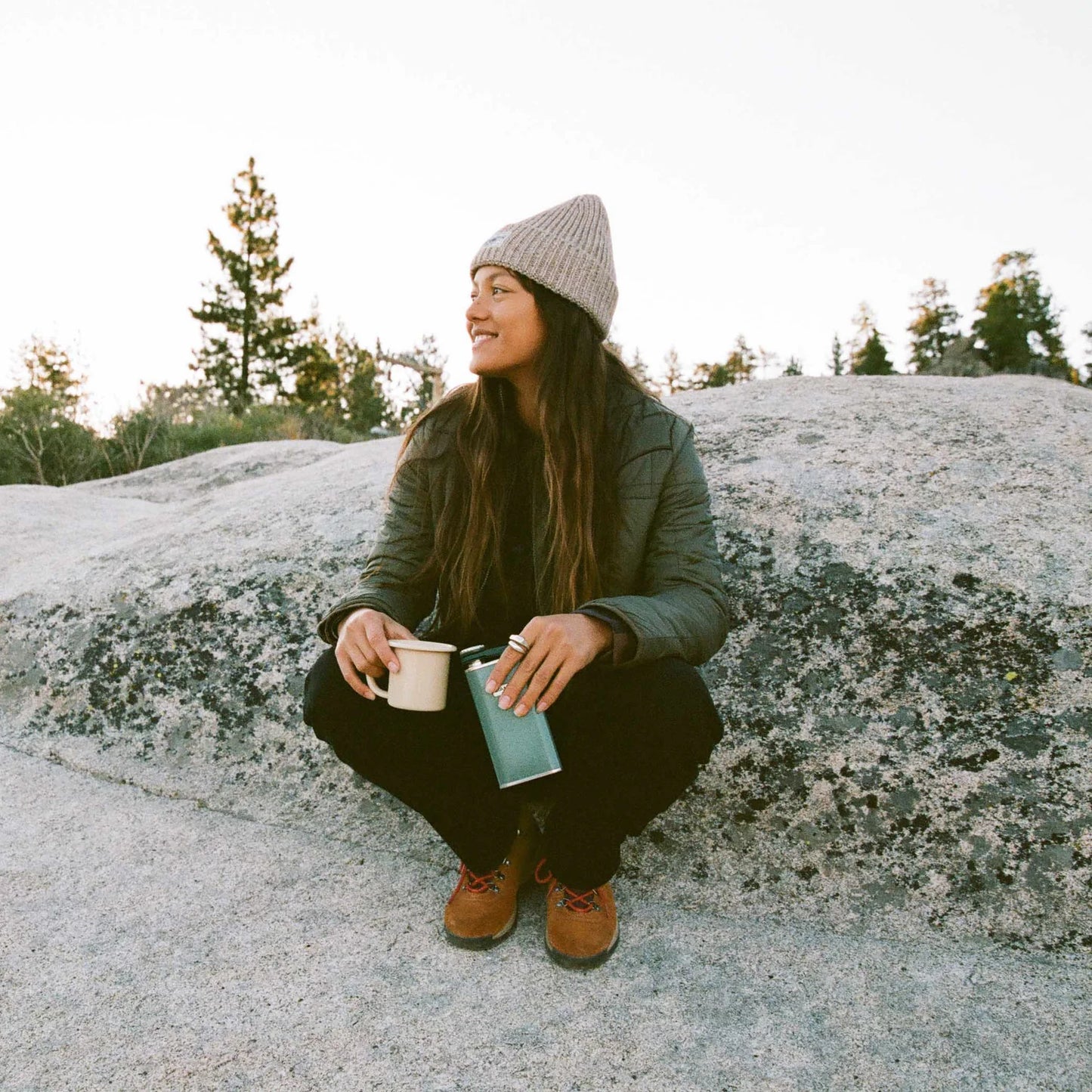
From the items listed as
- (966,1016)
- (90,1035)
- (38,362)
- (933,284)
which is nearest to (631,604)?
(966,1016)

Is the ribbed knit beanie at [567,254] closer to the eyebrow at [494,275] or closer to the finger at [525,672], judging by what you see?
the eyebrow at [494,275]

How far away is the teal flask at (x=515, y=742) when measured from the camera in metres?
1.59

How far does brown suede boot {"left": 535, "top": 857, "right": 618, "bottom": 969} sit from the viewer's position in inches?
64.3

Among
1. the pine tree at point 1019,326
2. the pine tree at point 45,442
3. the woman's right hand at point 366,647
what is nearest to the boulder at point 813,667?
the woman's right hand at point 366,647

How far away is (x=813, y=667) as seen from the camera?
7.18 feet

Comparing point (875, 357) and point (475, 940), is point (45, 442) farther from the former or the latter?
point (875, 357)

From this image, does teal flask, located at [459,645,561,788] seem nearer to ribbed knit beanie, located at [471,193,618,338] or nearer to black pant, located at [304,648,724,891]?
black pant, located at [304,648,724,891]

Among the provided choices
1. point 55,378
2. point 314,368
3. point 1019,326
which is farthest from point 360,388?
point 1019,326

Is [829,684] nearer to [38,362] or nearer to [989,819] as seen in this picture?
[989,819]

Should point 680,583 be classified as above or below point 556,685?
above

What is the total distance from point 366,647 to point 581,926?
0.73 meters

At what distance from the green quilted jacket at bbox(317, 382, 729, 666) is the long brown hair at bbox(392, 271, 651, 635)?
35mm

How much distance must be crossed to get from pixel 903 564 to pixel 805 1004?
50.5 inches

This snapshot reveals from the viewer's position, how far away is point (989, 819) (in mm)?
1851
